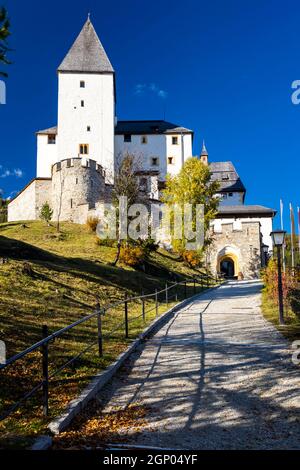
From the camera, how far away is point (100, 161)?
46188 mm

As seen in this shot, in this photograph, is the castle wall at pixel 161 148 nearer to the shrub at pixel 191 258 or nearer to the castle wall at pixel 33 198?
the castle wall at pixel 33 198

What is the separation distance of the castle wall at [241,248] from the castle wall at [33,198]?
18044mm

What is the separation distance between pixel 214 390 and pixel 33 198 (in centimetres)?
3948

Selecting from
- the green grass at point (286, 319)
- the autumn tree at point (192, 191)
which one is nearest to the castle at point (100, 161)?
the autumn tree at point (192, 191)

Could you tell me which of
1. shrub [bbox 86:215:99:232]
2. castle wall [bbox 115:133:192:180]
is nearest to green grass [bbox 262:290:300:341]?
shrub [bbox 86:215:99:232]

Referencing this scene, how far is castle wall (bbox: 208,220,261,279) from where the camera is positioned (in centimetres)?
3728

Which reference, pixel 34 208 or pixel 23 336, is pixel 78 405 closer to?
pixel 23 336

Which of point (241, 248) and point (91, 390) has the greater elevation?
point (241, 248)

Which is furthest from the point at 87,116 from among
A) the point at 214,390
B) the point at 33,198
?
the point at 214,390

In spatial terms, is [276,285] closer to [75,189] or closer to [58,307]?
[58,307]

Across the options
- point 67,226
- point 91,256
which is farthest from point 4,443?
point 67,226

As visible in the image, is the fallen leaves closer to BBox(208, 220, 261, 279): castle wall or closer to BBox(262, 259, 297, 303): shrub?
BBox(262, 259, 297, 303): shrub

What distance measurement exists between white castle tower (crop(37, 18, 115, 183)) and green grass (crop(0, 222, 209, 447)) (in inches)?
757
